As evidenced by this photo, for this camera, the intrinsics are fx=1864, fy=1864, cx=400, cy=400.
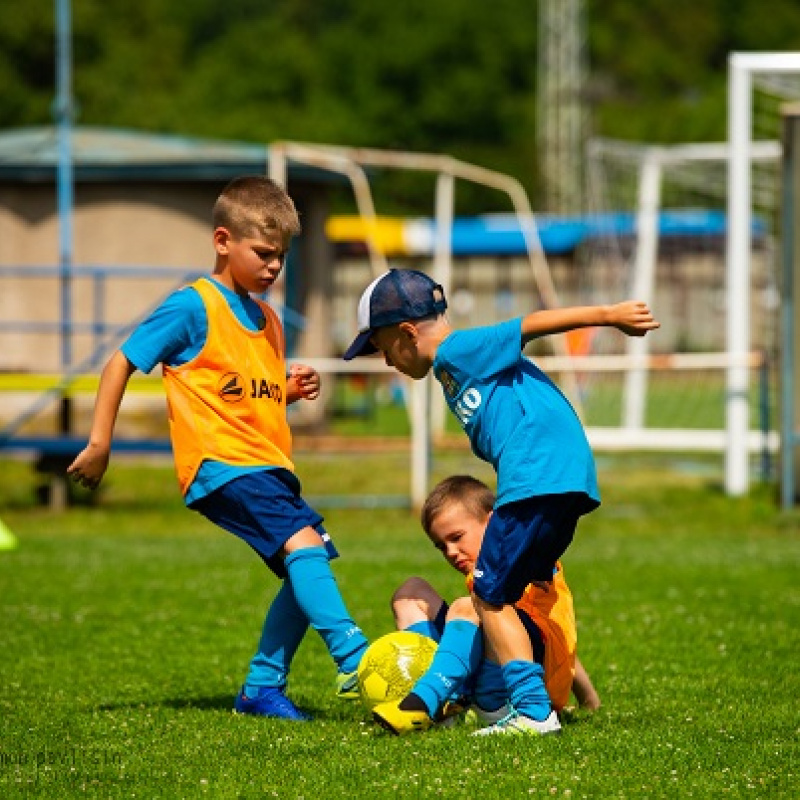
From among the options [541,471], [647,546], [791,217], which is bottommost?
[647,546]

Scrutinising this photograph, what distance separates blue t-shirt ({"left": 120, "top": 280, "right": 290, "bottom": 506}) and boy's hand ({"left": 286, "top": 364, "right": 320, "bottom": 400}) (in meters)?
0.44

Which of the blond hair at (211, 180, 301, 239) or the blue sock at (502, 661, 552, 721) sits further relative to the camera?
the blond hair at (211, 180, 301, 239)

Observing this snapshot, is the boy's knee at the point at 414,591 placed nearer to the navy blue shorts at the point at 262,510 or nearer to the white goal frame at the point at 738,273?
the navy blue shorts at the point at 262,510

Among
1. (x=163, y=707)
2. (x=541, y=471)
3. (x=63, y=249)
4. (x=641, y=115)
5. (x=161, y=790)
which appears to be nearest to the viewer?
(x=161, y=790)

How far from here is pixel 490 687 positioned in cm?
635

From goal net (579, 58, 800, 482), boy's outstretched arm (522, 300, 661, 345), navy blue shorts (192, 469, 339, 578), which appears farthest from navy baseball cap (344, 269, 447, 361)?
goal net (579, 58, 800, 482)

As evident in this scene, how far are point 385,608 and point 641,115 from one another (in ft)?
185

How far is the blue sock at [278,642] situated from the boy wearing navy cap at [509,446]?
29.1 inches

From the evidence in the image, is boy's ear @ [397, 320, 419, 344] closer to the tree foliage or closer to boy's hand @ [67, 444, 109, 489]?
boy's hand @ [67, 444, 109, 489]

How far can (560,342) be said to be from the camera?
71.0 ft

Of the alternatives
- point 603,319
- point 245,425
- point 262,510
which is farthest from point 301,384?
point 603,319

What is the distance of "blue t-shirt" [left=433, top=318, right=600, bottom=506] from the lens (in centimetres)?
597

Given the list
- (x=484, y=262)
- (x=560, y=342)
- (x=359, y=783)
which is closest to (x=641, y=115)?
(x=484, y=262)

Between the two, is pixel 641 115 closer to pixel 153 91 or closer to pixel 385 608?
pixel 153 91
